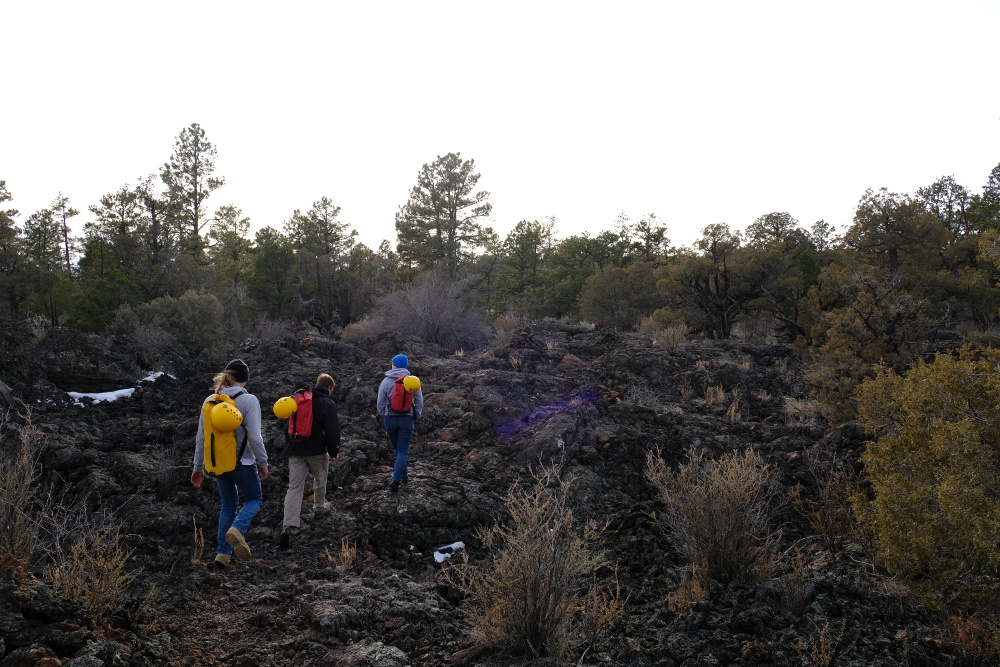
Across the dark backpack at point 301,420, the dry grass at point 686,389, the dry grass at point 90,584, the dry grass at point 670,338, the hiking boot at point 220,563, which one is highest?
the dry grass at point 670,338

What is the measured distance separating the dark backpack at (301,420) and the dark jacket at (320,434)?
0.16 feet

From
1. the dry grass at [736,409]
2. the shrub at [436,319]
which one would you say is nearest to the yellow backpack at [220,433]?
the dry grass at [736,409]

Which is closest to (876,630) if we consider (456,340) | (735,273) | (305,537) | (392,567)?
(392,567)

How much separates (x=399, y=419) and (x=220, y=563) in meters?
2.45

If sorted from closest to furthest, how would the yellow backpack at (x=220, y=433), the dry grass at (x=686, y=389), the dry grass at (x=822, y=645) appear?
the dry grass at (x=822, y=645) → the yellow backpack at (x=220, y=433) → the dry grass at (x=686, y=389)

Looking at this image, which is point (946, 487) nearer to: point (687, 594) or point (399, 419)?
point (687, 594)

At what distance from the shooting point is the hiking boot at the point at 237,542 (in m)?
4.87

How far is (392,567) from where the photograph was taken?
523 cm

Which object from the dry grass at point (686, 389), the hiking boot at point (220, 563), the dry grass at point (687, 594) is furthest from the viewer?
the dry grass at point (686, 389)

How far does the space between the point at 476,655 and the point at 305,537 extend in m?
2.67

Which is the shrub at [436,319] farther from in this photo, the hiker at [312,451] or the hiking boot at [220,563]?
the hiking boot at [220,563]

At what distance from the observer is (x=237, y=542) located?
16.1 ft

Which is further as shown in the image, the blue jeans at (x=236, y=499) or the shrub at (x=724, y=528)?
the blue jeans at (x=236, y=499)

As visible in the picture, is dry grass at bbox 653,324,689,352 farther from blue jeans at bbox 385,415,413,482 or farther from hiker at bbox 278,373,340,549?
hiker at bbox 278,373,340,549
